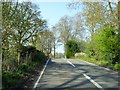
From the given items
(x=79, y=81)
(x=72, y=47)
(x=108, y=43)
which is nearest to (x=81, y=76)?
(x=79, y=81)

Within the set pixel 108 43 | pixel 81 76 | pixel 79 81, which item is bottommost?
pixel 79 81

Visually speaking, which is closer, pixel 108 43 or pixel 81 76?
pixel 81 76

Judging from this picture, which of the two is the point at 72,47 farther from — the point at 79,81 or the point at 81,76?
the point at 79,81

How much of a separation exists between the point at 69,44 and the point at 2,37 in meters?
62.3

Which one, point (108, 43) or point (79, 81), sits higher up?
point (108, 43)

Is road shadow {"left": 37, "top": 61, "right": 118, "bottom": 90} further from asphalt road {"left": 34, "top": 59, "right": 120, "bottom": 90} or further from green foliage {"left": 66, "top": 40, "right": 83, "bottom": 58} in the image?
green foliage {"left": 66, "top": 40, "right": 83, "bottom": 58}

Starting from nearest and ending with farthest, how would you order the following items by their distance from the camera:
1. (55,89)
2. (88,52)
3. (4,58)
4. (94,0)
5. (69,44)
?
(55,89), (4,58), (94,0), (88,52), (69,44)

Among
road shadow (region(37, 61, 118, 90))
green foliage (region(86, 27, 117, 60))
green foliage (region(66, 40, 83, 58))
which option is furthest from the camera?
green foliage (region(66, 40, 83, 58))

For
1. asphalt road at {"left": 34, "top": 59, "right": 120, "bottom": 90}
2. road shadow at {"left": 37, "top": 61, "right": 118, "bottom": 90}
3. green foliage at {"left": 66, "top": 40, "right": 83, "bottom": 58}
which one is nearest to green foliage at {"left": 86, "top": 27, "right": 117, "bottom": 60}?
road shadow at {"left": 37, "top": 61, "right": 118, "bottom": 90}

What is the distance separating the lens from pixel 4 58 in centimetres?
2227

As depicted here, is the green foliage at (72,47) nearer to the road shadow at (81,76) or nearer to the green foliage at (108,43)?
the green foliage at (108,43)

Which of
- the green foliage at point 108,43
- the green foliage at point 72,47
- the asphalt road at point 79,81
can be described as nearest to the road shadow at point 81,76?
the asphalt road at point 79,81

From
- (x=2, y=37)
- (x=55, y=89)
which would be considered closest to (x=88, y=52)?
(x=2, y=37)

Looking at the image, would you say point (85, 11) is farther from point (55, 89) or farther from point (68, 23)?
point (68, 23)
